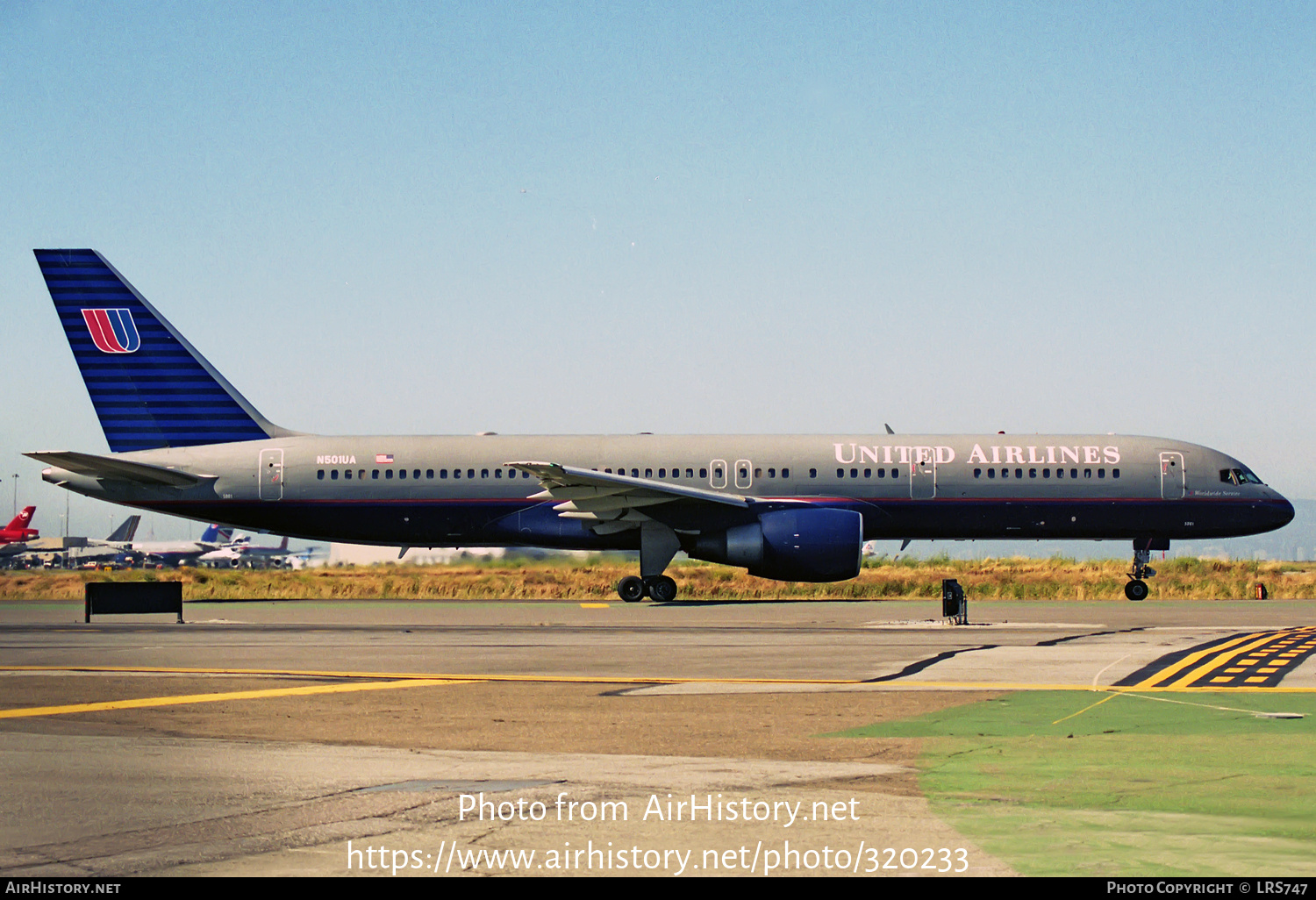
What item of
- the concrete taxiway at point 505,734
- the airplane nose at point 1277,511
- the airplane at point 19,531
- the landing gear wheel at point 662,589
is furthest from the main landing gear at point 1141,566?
the airplane at point 19,531

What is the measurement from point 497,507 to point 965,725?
2474cm

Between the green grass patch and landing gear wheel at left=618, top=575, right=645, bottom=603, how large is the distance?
20.7 m

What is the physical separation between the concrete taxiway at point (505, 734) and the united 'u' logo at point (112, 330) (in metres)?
14.4

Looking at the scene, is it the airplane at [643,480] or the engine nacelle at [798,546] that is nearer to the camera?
the engine nacelle at [798,546]

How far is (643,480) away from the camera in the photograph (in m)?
33.3

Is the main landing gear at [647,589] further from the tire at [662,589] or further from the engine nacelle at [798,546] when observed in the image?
the engine nacelle at [798,546]

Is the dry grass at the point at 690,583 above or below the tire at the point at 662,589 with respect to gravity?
below

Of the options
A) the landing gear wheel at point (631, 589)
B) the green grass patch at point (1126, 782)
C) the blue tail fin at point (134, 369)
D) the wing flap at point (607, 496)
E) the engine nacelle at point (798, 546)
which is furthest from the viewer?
the blue tail fin at point (134, 369)

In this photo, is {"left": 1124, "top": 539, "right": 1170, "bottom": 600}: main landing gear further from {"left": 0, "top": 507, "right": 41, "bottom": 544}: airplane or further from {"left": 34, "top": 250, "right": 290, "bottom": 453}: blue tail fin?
{"left": 0, "top": 507, "right": 41, "bottom": 544}: airplane

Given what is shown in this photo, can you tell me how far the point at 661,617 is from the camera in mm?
26938

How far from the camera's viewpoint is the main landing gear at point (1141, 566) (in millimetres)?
33906

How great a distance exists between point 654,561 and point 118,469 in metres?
14.2

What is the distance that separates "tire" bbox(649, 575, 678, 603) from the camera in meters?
33.5

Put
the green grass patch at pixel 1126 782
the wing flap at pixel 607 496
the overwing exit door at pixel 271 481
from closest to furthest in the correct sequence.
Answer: the green grass patch at pixel 1126 782 → the wing flap at pixel 607 496 → the overwing exit door at pixel 271 481
